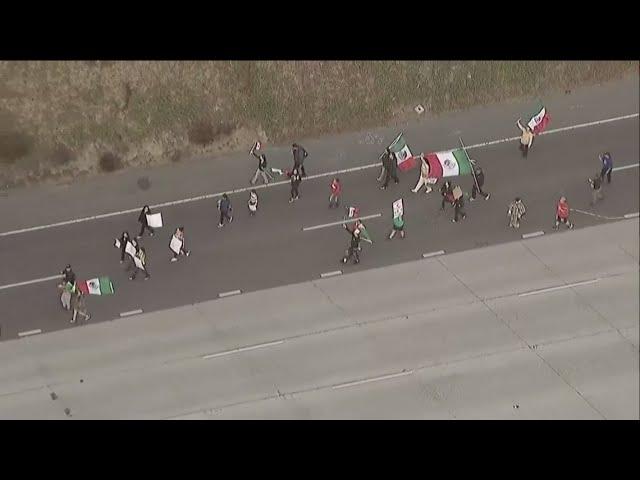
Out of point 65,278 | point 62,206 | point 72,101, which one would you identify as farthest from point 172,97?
point 65,278

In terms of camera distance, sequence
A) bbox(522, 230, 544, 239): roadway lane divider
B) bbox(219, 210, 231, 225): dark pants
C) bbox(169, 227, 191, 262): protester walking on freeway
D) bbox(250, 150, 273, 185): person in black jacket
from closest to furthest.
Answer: bbox(169, 227, 191, 262): protester walking on freeway
bbox(522, 230, 544, 239): roadway lane divider
bbox(219, 210, 231, 225): dark pants
bbox(250, 150, 273, 185): person in black jacket

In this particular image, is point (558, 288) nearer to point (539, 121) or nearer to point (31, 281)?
point (539, 121)

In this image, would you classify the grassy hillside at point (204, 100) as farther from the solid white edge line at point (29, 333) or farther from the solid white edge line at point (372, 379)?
the solid white edge line at point (372, 379)

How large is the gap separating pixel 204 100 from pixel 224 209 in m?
5.17

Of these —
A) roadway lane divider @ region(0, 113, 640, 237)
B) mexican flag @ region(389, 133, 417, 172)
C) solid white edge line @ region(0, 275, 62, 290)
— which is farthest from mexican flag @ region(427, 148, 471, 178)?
solid white edge line @ region(0, 275, 62, 290)

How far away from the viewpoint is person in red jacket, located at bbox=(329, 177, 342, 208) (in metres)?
30.7

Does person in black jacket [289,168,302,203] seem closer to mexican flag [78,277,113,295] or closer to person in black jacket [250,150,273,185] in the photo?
person in black jacket [250,150,273,185]

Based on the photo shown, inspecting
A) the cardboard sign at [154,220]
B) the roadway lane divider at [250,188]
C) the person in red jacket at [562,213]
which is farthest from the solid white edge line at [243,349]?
the person in red jacket at [562,213]

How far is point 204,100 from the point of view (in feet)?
109

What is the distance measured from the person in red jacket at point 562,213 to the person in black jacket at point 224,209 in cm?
1076

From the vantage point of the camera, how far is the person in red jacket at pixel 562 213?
29922mm

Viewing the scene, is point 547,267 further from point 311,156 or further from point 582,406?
point 311,156

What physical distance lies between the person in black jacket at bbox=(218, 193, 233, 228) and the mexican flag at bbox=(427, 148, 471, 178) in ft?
22.7

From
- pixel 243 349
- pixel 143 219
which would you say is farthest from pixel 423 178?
pixel 143 219
